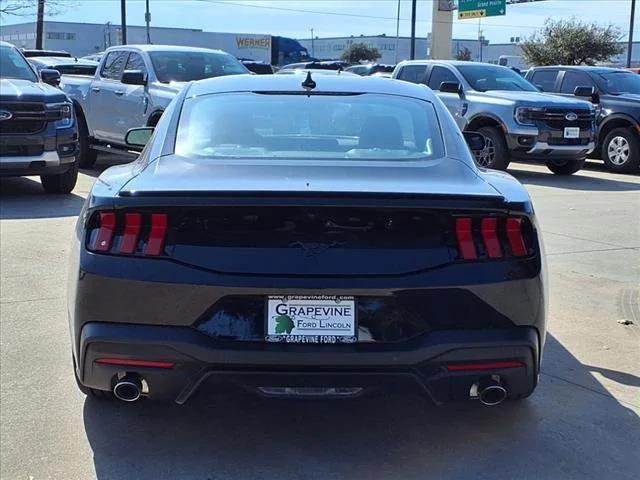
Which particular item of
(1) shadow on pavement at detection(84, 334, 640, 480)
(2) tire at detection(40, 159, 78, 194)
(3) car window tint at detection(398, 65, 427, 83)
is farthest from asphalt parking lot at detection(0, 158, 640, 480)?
(3) car window tint at detection(398, 65, 427, 83)

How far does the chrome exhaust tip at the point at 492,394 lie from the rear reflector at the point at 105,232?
5.24 ft

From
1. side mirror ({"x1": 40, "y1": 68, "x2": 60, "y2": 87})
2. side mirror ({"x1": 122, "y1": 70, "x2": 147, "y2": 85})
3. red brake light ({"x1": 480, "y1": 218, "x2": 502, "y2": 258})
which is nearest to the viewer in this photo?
red brake light ({"x1": 480, "y1": 218, "x2": 502, "y2": 258})

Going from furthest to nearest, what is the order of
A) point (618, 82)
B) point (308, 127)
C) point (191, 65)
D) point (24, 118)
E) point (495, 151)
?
point (618, 82)
point (495, 151)
point (191, 65)
point (24, 118)
point (308, 127)

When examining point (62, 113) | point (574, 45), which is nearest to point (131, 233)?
point (62, 113)

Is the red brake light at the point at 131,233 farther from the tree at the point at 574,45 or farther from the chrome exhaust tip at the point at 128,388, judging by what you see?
the tree at the point at 574,45

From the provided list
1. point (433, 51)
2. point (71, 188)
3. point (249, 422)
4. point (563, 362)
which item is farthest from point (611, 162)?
point (433, 51)

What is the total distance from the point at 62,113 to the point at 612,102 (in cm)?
953

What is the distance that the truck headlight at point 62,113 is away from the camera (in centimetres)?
967

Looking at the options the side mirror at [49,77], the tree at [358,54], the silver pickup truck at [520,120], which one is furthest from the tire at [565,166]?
the tree at [358,54]

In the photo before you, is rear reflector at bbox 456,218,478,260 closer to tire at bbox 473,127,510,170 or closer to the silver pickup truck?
the silver pickup truck

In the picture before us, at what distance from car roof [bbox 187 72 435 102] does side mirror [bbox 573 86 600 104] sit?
34.6 ft

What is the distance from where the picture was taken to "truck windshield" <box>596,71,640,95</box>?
1480 centimetres

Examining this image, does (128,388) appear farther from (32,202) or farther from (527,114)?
(527,114)

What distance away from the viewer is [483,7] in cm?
3775
